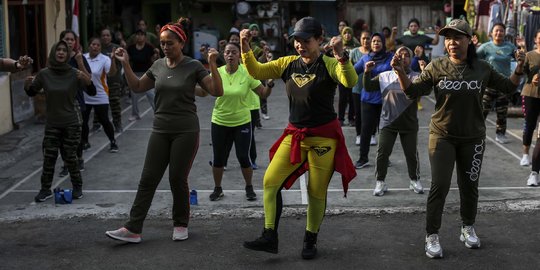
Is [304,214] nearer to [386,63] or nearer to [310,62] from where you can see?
[310,62]

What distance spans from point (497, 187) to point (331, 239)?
2894mm

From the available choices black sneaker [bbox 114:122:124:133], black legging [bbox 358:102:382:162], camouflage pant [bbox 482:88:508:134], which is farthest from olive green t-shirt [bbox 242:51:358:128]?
black sneaker [bbox 114:122:124:133]

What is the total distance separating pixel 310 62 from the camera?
A: 261 inches

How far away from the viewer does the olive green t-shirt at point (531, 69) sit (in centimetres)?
912

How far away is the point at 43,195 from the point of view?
873 cm

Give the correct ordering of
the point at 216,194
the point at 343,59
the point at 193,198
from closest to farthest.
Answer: the point at 343,59
the point at 193,198
the point at 216,194

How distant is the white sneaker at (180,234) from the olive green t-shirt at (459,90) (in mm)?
2345

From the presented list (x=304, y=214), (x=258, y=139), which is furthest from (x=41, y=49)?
(x=304, y=214)

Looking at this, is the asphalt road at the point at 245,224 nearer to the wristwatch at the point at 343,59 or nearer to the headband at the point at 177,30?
the wristwatch at the point at 343,59

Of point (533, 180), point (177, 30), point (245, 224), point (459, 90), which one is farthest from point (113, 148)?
point (459, 90)

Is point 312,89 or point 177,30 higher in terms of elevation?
point 177,30

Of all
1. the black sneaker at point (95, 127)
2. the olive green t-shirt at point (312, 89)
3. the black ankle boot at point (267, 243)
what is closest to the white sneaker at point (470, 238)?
the olive green t-shirt at point (312, 89)

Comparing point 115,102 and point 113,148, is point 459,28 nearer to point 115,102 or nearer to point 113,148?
point 113,148

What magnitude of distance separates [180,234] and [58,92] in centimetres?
253
